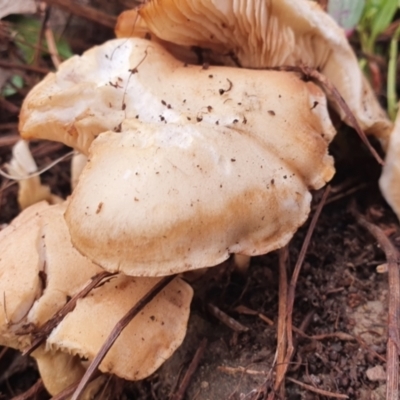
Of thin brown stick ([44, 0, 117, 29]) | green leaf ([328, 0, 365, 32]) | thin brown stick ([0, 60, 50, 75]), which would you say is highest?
green leaf ([328, 0, 365, 32])

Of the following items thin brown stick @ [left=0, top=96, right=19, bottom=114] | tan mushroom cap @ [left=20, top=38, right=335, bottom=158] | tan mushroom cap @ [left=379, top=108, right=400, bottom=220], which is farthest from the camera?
thin brown stick @ [left=0, top=96, right=19, bottom=114]

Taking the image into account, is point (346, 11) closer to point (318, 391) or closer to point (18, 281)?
point (318, 391)

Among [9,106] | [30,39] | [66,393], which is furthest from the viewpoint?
[30,39]

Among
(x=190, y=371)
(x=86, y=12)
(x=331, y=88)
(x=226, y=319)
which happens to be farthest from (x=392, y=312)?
(x=86, y=12)

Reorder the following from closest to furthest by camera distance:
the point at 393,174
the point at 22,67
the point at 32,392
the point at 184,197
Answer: the point at 184,197 < the point at 32,392 < the point at 393,174 < the point at 22,67

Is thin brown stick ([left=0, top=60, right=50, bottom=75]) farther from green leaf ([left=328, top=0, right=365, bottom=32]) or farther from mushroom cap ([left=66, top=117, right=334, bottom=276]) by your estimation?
green leaf ([left=328, top=0, right=365, bottom=32])

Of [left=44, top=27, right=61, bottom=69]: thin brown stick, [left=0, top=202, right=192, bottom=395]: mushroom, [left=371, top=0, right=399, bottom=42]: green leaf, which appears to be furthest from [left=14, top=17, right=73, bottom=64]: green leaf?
[left=371, top=0, right=399, bottom=42]: green leaf

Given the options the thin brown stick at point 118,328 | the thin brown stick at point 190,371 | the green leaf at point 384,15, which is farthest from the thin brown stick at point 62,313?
the green leaf at point 384,15

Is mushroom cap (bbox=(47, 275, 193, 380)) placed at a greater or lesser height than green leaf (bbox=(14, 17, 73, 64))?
greater

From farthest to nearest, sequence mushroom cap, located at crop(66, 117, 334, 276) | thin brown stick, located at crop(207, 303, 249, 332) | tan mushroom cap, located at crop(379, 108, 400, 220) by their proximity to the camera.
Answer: tan mushroom cap, located at crop(379, 108, 400, 220), thin brown stick, located at crop(207, 303, 249, 332), mushroom cap, located at crop(66, 117, 334, 276)
